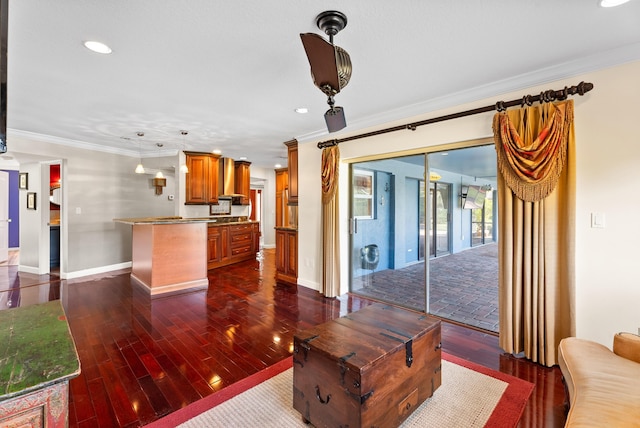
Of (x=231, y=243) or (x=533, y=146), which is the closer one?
(x=533, y=146)

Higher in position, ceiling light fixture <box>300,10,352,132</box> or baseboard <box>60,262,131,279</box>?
ceiling light fixture <box>300,10,352,132</box>

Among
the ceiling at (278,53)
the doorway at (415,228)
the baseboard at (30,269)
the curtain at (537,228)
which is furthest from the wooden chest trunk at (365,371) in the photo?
the baseboard at (30,269)

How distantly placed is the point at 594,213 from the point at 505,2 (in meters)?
1.79

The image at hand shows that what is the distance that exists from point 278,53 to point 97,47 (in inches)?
53.0

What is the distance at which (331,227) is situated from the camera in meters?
4.26

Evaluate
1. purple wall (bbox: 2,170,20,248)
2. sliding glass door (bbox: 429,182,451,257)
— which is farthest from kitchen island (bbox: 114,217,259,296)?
purple wall (bbox: 2,170,20,248)

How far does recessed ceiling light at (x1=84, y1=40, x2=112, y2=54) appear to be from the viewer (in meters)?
2.13

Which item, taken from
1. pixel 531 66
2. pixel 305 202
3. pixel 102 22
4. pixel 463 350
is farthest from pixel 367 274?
pixel 102 22

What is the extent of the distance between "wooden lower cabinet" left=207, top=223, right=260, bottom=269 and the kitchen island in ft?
4.32

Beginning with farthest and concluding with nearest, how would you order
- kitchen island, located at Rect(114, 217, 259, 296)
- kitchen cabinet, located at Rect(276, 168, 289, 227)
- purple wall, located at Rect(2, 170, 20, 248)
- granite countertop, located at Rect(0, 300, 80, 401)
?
kitchen cabinet, located at Rect(276, 168, 289, 227)
purple wall, located at Rect(2, 170, 20, 248)
kitchen island, located at Rect(114, 217, 259, 296)
granite countertop, located at Rect(0, 300, 80, 401)

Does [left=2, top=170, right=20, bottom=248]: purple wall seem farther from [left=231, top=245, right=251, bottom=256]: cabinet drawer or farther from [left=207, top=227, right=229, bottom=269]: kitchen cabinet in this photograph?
[left=231, top=245, right=251, bottom=256]: cabinet drawer

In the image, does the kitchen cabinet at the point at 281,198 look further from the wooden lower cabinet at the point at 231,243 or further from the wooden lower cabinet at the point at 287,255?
the wooden lower cabinet at the point at 287,255

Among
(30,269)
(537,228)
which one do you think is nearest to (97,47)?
(537,228)

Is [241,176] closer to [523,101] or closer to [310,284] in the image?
[310,284]
